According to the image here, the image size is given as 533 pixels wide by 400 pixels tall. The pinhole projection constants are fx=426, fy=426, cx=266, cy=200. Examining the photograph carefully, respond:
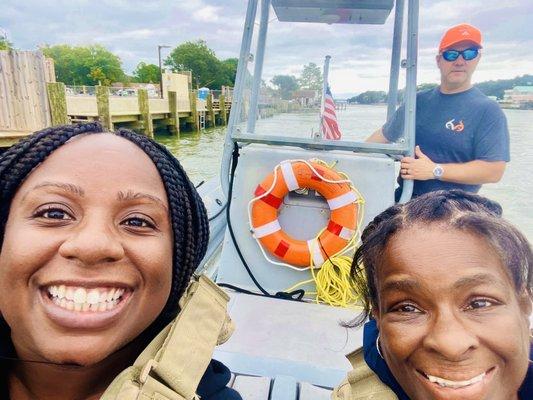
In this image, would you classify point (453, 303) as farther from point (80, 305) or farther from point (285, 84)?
point (285, 84)

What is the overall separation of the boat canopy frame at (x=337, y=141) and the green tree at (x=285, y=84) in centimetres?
18

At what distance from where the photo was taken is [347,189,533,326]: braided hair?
3.25 ft

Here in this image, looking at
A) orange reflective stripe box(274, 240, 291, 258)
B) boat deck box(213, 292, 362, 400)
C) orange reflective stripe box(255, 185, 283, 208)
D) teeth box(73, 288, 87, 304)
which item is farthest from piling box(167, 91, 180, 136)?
teeth box(73, 288, 87, 304)

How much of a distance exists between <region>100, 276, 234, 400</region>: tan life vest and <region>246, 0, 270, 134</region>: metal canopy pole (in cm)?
228

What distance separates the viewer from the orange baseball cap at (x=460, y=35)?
255 cm

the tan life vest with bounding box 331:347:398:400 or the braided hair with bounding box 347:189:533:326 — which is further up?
the braided hair with bounding box 347:189:533:326

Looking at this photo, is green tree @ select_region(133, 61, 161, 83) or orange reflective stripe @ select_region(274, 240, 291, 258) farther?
green tree @ select_region(133, 61, 161, 83)

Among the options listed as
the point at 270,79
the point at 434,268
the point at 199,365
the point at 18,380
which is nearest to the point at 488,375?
the point at 434,268

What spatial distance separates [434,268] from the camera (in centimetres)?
94

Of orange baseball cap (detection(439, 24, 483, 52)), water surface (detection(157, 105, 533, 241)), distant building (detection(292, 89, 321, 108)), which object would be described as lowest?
water surface (detection(157, 105, 533, 241))

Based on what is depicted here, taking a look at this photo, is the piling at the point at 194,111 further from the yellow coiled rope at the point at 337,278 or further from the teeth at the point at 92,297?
the teeth at the point at 92,297

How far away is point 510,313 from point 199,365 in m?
0.68

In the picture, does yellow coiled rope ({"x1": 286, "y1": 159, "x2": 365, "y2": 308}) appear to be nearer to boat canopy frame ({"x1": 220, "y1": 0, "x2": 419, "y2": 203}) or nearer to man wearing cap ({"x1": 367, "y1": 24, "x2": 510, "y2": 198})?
boat canopy frame ({"x1": 220, "y1": 0, "x2": 419, "y2": 203})

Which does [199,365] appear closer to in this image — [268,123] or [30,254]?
[30,254]
